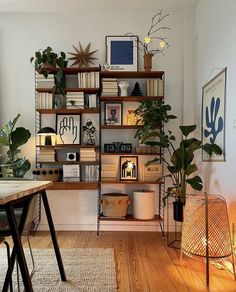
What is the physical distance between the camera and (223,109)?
265 centimetres

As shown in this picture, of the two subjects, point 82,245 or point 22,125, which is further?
point 22,125

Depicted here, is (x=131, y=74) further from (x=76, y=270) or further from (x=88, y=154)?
(x=76, y=270)

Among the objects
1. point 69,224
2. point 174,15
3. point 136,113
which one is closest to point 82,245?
point 69,224

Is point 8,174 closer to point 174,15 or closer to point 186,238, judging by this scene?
point 186,238

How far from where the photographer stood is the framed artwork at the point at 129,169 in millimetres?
3664

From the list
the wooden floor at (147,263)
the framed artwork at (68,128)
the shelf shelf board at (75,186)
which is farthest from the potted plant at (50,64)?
the wooden floor at (147,263)

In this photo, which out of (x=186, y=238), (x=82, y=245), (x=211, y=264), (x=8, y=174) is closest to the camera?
(x=186, y=238)

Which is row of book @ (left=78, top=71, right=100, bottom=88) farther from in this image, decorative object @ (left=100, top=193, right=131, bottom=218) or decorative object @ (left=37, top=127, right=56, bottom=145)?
decorative object @ (left=100, top=193, right=131, bottom=218)

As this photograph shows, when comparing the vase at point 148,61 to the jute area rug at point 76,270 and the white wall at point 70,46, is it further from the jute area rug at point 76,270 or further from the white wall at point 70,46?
the jute area rug at point 76,270

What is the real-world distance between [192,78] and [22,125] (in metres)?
2.38

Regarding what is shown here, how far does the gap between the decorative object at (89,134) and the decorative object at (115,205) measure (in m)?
0.74

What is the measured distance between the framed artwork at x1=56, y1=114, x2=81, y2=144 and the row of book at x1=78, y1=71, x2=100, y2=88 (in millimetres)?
427

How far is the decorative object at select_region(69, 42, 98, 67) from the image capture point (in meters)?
3.78

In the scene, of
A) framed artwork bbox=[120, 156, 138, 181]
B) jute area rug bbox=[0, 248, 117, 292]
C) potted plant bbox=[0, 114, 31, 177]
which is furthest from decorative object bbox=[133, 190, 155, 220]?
potted plant bbox=[0, 114, 31, 177]
